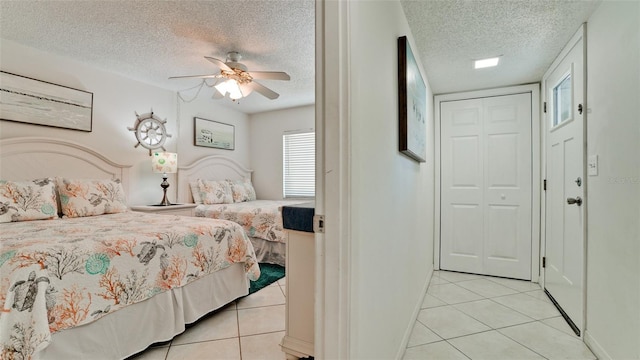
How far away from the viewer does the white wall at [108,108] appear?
8.93 ft

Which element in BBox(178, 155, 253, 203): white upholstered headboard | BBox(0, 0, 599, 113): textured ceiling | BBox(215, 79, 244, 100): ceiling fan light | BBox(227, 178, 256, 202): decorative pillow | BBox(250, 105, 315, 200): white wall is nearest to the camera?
BBox(0, 0, 599, 113): textured ceiling

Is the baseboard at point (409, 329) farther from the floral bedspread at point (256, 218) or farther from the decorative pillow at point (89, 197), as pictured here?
the decorative pillow at point (89, 197)

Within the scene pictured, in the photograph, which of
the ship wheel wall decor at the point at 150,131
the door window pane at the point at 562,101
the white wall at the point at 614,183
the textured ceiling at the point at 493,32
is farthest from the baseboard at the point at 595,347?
the ship wheel wall decor at the point at 150,131

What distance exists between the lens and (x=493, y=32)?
199cm

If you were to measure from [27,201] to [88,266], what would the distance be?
1.50 metres

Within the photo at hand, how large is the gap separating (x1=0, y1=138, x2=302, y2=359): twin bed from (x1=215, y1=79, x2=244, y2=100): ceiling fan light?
4.43ft

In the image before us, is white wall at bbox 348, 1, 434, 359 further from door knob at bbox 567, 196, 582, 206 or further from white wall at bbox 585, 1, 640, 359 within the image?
door knob at bbox 567, 196, 582, 206

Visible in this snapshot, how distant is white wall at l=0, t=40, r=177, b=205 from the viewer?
2.72 m

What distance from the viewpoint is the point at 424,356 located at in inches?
67.3

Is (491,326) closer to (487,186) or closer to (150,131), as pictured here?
(487,186)

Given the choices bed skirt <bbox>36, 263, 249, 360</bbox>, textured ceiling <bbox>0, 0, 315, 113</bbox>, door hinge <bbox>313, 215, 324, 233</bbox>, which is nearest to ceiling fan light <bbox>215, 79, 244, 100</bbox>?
textured ceiling <bbox>0, 0, 315, 113</bbox>

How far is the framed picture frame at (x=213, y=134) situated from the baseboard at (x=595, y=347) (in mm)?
4619

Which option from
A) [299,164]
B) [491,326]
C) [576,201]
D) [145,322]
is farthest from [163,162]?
[576,201]

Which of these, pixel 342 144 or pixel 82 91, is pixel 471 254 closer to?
pixel 342 144
